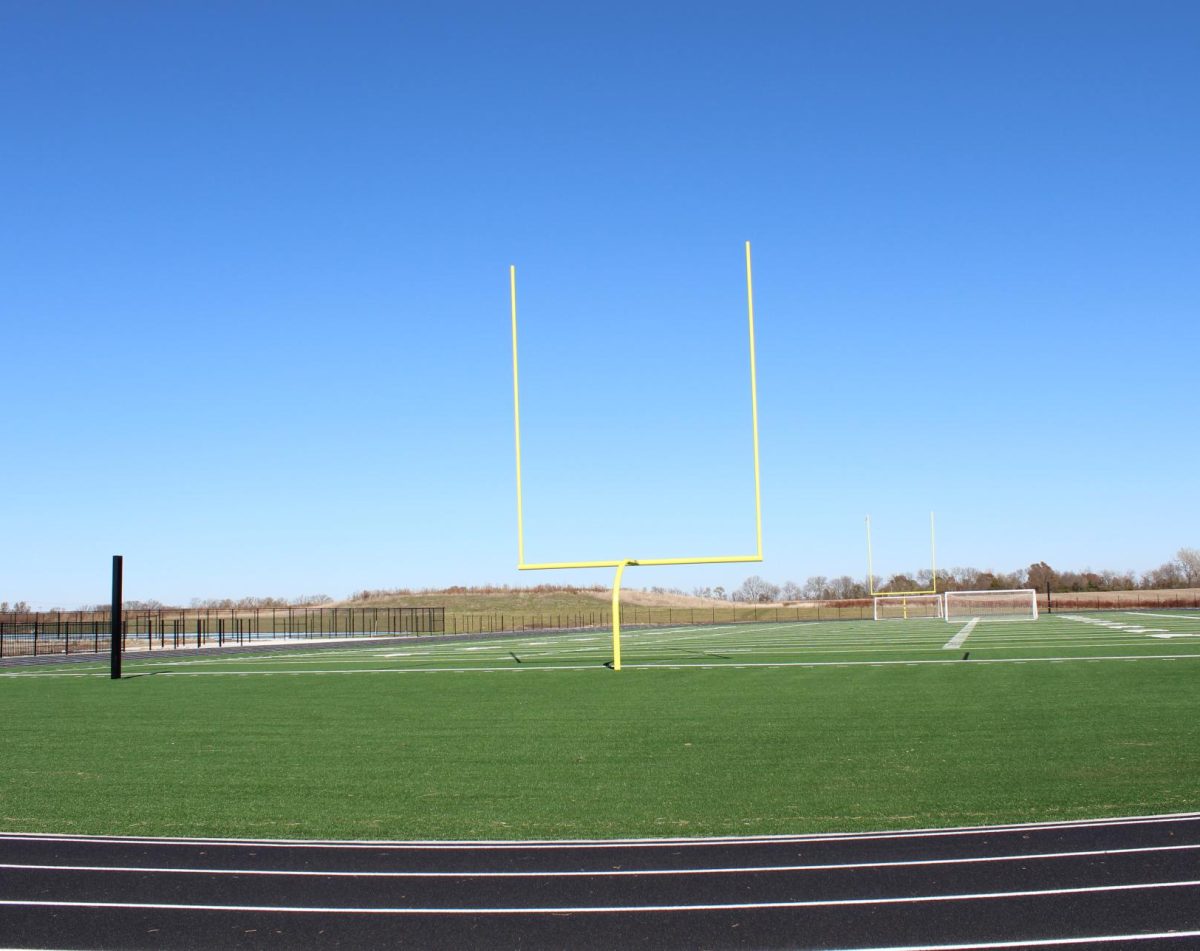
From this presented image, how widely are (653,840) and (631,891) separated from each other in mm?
1133

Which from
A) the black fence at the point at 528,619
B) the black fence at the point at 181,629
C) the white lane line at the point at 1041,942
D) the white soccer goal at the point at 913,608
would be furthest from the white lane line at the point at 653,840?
the white soccer goal at the point at 913,608

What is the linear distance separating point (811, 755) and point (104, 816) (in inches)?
221

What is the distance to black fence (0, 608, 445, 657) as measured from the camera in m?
45.3

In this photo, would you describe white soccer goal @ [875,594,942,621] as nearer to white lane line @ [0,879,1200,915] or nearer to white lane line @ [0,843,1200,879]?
white lane line @ [0,843,1200,879]

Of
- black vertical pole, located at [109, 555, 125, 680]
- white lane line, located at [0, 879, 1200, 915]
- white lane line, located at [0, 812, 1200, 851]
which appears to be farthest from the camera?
black vertical pole, located at [109, 555, 125, 680]

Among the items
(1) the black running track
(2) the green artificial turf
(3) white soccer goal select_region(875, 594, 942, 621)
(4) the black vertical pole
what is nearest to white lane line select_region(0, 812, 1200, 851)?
(1) the black running track

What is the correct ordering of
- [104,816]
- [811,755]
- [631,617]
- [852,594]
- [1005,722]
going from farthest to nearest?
[852,594] → [631,617] → [1005,722] → [811,755] → [104,816]

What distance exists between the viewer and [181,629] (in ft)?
226

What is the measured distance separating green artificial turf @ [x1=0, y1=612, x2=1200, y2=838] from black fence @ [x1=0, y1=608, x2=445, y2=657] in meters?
24.7

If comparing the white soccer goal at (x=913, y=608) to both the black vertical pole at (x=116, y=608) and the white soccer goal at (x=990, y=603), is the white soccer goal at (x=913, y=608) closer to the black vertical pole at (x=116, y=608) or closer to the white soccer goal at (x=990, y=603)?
the white soccer goal at (x=990, y=603)

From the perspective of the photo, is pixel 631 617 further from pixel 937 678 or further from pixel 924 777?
pixel 924 777

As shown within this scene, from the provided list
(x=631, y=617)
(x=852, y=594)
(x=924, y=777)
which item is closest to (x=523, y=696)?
(x=924, y=777)

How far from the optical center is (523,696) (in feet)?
54.0

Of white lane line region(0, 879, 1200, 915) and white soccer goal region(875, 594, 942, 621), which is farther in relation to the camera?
white soccer goal region(875, 594, 942, 621)
